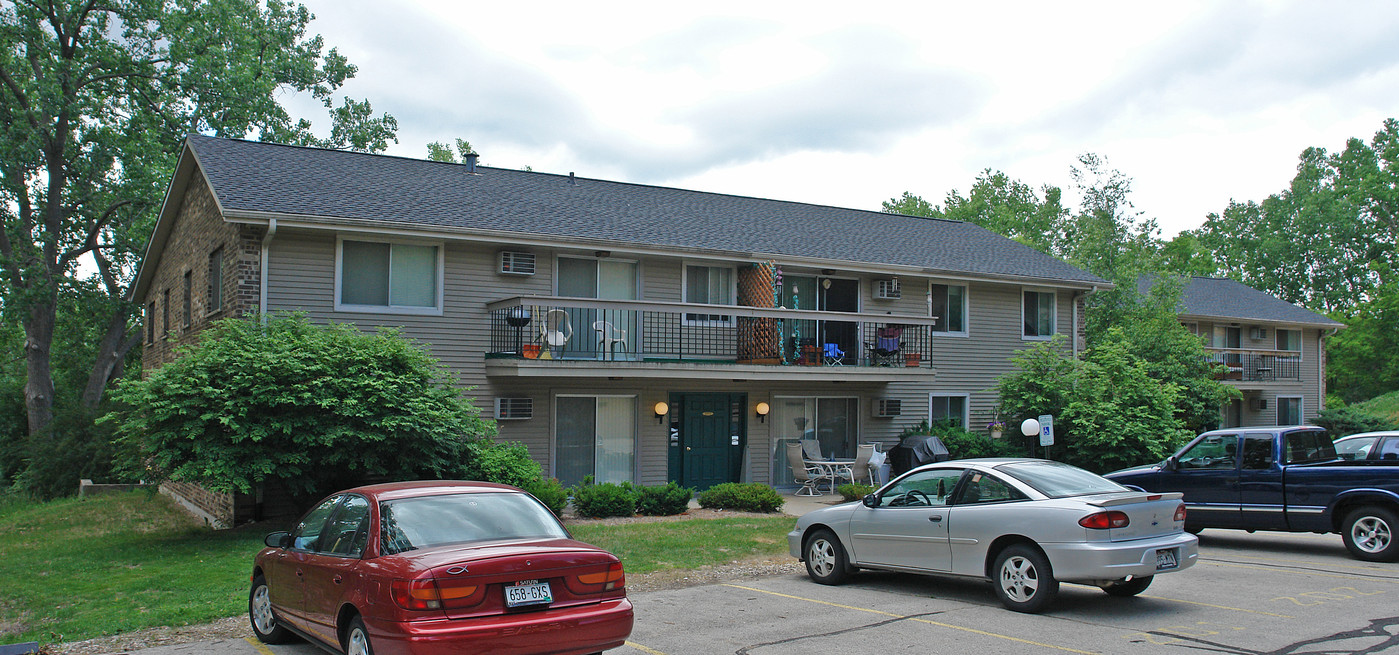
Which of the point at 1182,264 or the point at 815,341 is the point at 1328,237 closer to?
the point at 1182,264

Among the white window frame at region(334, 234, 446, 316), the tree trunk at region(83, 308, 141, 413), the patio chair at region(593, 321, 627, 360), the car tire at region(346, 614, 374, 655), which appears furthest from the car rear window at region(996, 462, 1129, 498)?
the tree trunk at region(83, 308, 141, 413)

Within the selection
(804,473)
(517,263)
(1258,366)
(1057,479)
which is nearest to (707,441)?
(804,473)

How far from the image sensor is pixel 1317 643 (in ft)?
23.4

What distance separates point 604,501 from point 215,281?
26.2ft

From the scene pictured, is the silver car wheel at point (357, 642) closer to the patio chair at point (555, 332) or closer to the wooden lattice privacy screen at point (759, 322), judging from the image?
the patio chair at point (555, 332)

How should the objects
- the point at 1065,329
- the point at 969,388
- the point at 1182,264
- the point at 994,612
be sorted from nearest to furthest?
the point at 994,612 → the point at 969,388 → the point at 1065,329 → the point at 1182,264

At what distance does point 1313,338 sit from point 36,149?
43.1m

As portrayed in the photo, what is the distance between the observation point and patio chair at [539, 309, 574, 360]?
52.7ft

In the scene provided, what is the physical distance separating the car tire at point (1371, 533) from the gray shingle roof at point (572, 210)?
10.4 meters

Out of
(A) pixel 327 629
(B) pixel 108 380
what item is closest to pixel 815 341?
(A) pixel 327 629

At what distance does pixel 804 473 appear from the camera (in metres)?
18.5

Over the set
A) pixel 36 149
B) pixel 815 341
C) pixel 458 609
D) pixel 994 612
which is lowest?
pixel 994 612

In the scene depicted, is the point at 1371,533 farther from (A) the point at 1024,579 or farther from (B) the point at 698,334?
(B) the point at 698,334

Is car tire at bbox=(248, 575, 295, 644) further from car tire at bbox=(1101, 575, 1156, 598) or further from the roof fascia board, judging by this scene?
the roof fascia board
